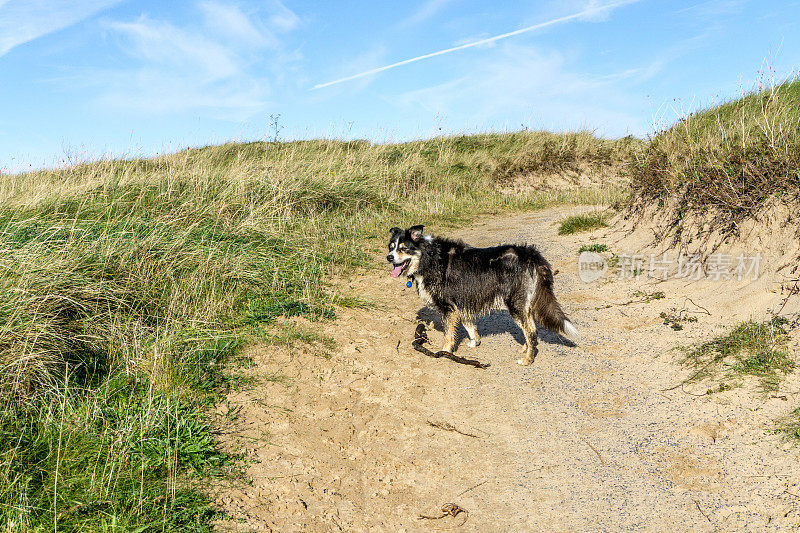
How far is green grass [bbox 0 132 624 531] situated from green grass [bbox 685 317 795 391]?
4.44 metres

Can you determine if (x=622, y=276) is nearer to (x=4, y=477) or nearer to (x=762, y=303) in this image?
(x=762, y=303)

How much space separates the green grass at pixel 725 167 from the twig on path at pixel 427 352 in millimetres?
4732

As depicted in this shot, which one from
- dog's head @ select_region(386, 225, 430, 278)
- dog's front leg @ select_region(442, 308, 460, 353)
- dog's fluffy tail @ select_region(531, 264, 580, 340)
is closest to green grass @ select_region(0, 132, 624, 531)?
dog's head @ select_region(386, 225, 430, 278)

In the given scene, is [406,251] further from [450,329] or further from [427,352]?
[427,352]

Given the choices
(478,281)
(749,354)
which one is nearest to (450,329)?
(478,281)

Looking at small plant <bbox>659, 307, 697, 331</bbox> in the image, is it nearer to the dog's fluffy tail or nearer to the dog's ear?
the dog's fluffy tail

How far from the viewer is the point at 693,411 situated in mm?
5133

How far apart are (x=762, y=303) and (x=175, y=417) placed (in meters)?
7.05

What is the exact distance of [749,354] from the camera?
5719mm

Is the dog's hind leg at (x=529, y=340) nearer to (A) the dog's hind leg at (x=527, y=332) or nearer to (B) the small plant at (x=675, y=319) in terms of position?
(A) the dog's hind leg at (x=527, y=332)

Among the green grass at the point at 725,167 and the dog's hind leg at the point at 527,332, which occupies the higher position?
the green grass at the point at 725,167

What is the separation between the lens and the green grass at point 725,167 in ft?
25.3

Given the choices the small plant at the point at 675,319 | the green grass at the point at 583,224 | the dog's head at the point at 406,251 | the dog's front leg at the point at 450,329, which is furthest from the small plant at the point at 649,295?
the dog's head at the point at 406,251

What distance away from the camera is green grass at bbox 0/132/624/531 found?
159 inches
